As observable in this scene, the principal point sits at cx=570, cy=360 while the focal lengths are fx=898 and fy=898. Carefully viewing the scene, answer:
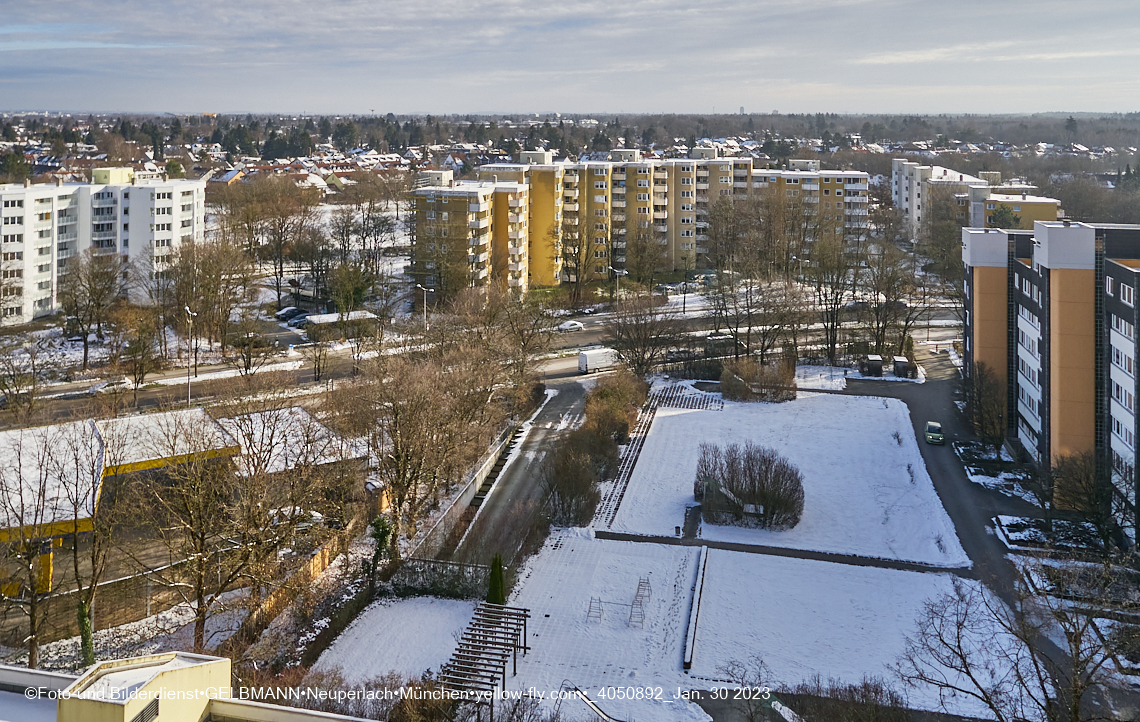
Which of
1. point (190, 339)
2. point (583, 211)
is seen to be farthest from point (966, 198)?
point (190, 339)

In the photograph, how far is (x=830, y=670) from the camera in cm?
1399

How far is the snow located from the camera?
14.2 m

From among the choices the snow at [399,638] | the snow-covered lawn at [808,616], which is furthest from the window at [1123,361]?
the snow at [399,638]

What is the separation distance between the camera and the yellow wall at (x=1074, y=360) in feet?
65.0

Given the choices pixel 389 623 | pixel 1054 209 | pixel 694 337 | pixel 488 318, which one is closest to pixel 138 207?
pixel 488 318

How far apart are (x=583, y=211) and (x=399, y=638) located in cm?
4032

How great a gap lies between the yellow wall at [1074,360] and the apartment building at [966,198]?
26.5 m

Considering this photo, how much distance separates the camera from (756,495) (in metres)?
20.0

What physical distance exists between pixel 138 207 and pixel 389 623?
3649cm

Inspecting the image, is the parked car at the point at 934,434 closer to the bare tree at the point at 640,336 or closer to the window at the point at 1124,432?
the window at the point at 1124,432

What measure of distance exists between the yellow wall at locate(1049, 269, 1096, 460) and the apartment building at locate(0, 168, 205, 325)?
33.0 metres

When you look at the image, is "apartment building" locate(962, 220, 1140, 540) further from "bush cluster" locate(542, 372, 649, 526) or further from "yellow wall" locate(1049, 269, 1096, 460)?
"bush cluster" locate(542, 372, 649, 526)

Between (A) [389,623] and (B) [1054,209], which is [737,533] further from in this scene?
(B) [1054,209]

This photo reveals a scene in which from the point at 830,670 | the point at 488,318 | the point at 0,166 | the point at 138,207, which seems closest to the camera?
the point at 830,670
